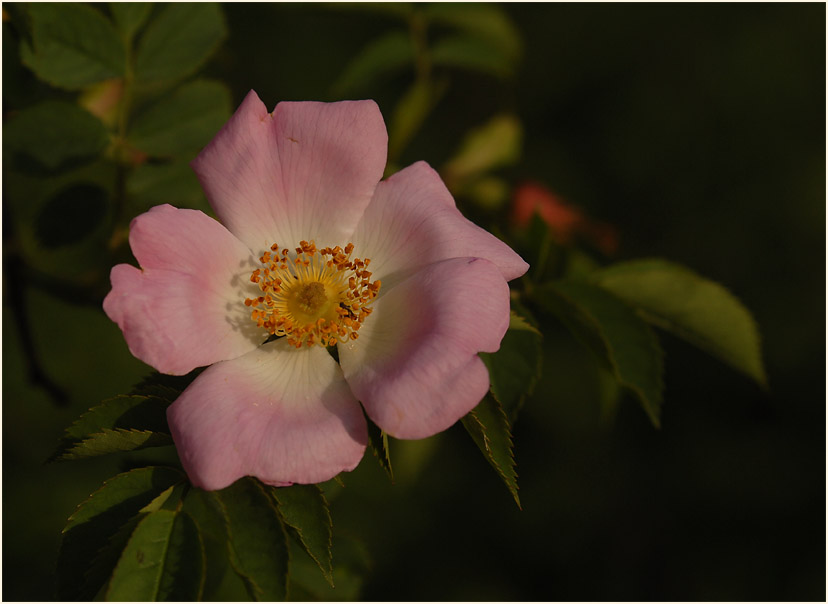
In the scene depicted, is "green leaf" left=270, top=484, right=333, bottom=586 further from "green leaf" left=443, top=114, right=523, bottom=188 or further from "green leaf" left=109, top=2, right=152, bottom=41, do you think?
"green leaf" left=443, top=114, right=523, bottom=188

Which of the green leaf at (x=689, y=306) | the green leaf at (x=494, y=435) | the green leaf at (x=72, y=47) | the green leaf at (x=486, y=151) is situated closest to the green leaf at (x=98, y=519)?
the green leaf at (x=494, y=435)

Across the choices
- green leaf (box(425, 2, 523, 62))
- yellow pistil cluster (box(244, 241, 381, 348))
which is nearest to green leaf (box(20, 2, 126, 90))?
yellow pistil cluster (box(244, 241, 381, 348))

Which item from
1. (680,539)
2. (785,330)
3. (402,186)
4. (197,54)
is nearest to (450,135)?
(785,330)

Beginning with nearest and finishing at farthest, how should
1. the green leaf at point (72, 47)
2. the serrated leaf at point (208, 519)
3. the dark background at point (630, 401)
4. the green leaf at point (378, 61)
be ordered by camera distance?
the serrated leaf at point (208, 519) → the green leaf at point (72, 47) → the green leaf at point (378, 61) → the dark background at point (630, 401)

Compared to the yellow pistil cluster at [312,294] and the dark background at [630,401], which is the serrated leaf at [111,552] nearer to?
the yellow pistil cluster at [312,294]

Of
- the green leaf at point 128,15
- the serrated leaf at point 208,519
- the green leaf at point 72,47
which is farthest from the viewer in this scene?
the green leaf at point 128,15
